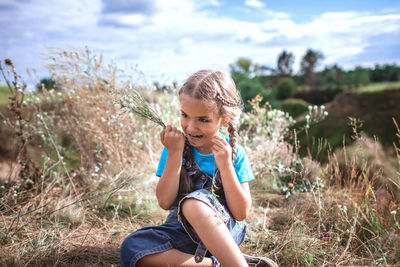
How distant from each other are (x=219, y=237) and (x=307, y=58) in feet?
53.5

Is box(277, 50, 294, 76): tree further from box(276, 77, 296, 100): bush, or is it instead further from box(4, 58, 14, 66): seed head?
box(4, 58, 14, 66): seed head

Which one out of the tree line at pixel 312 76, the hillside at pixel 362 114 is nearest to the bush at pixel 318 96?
the tree line at pixel 312 76

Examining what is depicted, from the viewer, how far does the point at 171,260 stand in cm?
210

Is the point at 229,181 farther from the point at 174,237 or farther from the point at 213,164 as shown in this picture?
the point at 174,237

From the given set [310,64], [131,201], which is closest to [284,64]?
[310,64]

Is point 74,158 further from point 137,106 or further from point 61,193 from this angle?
point 137,106

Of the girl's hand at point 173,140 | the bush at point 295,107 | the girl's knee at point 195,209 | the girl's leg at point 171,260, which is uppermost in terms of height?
the girl's hand at point 173,140

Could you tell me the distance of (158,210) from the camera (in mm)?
3383

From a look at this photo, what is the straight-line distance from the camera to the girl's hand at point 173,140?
7.29ft

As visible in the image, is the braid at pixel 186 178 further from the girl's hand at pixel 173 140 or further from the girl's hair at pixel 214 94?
the girl's hand at pixel 173 140

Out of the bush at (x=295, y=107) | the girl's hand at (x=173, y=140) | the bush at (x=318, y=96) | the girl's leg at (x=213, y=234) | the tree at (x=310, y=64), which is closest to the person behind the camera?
the girl's leg at (x=213, y=234)

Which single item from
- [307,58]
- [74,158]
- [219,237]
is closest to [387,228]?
[219,237]

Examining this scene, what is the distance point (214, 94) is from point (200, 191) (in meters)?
0.65

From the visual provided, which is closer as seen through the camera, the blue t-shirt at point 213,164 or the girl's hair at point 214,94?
the girl's hair at point 214,94
